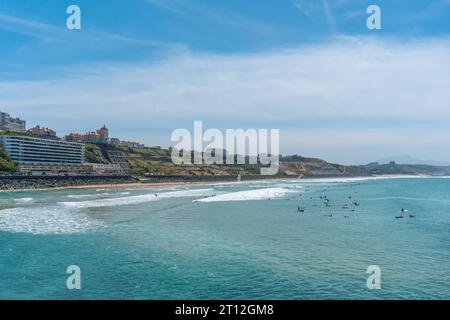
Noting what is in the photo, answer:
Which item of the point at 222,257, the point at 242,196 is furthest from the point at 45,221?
the point at 242,196

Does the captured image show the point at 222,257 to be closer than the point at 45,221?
Yes

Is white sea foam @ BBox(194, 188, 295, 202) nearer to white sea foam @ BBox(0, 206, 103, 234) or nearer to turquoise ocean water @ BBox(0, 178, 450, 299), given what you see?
white sea foam @ BBox(0, 206, 103, 234)

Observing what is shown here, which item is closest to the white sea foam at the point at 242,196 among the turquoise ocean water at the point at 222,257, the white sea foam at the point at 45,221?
the white sea foam at the point at 45,221

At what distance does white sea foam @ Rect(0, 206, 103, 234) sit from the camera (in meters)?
36.2

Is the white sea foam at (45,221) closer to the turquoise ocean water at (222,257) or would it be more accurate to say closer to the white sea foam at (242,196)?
the turquoise ocean water at (222,257)

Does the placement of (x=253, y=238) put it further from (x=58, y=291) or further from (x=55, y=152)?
(x=55, y=152)

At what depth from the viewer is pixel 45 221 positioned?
4159cm

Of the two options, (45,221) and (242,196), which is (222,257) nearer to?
(45,221)

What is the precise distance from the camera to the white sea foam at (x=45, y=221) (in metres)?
36.2

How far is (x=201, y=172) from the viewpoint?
7402 inches

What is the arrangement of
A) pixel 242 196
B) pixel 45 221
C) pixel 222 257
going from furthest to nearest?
pixel 242 196 < pixel 45 221 < pixel 222 257

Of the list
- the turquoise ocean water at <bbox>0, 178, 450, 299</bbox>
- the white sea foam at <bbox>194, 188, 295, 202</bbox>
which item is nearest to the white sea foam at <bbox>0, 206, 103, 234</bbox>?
the turquoise ocean water at <bbox>0, 178, 450, 299</bbox>

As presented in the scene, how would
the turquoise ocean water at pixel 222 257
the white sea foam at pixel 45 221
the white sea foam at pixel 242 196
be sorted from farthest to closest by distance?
the white sea foam at pixel 242 196
the white sea foam at pixel 45 221
the turquoise ocean water at pixel 222 257
